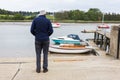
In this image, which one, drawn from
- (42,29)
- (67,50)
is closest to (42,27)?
(42,29)

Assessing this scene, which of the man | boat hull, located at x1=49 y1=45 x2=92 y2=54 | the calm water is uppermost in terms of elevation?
the man

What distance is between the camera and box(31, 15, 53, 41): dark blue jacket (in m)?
10.9

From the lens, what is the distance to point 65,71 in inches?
447

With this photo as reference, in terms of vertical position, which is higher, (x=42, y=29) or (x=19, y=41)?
(x=42, y=29)

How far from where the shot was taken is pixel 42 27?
1089cm

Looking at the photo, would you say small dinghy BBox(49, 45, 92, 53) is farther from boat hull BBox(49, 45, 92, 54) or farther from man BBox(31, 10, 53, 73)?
man BBox(31, 10, 53, 73)

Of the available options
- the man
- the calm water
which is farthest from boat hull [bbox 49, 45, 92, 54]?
the man

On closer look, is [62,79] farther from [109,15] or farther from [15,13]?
[15,13]

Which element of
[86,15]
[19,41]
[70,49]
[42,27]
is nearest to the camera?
[42,27]

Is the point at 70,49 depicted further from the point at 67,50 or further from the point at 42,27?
the point at 42,27

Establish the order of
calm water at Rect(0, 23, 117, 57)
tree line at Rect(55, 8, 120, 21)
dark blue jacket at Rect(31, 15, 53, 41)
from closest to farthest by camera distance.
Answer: dark blue jacket at Rect(31, 15, 53, 41)
calm water at Rect(0, 23, 117, 57)
tree line at Rect(55, 8, 120, 21)

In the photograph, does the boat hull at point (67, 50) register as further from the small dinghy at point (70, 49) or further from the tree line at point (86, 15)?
the tree line at point (86, 15)

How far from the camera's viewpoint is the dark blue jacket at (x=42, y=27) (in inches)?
429

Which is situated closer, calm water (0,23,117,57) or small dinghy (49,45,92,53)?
small dinghy (49,45,92,53)
